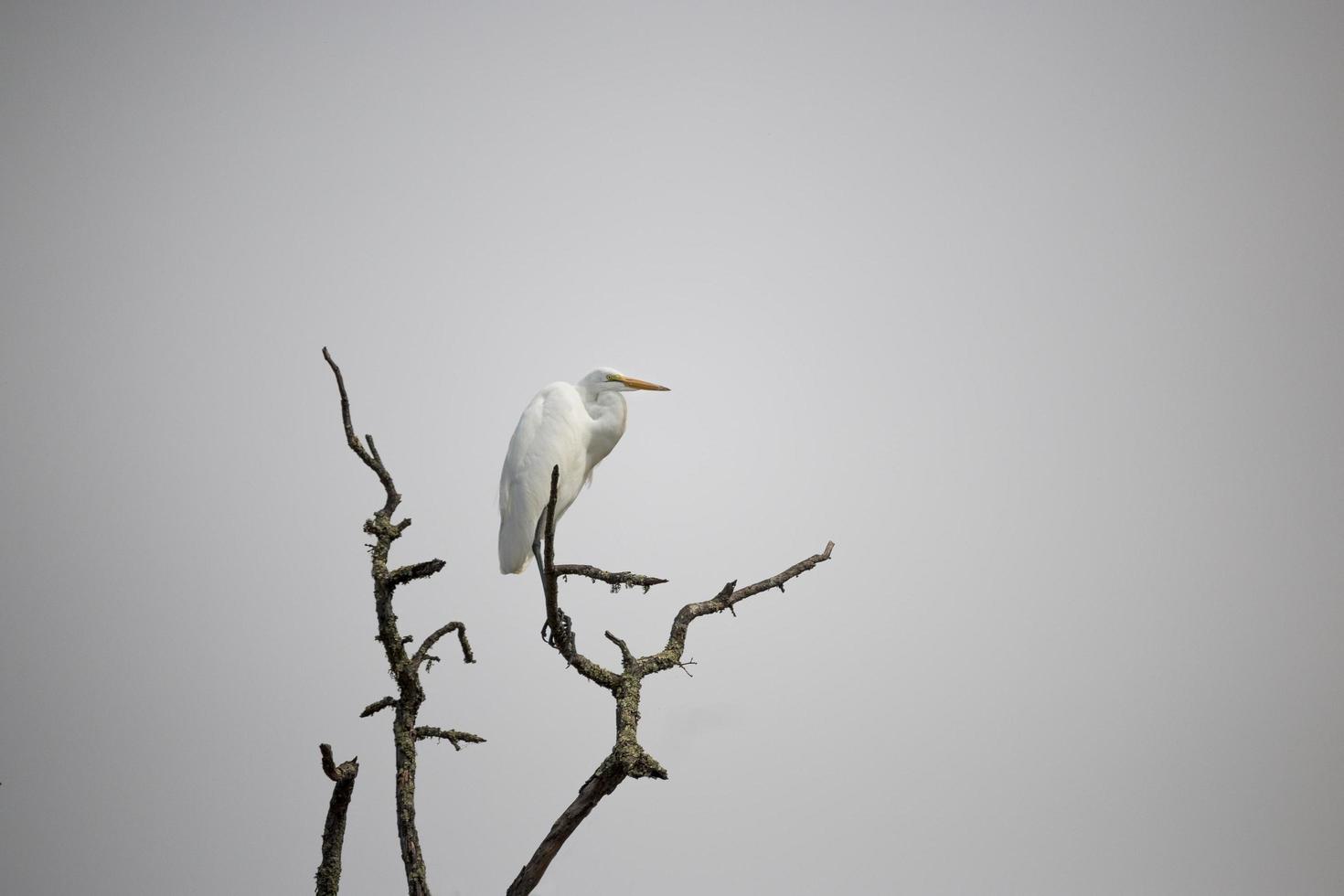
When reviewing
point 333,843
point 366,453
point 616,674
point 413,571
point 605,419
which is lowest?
point 333,843

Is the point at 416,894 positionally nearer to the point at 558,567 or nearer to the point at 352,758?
the point at 352,758

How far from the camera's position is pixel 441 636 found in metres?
3.86

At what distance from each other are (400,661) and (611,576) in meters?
0.87

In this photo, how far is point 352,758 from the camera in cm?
310

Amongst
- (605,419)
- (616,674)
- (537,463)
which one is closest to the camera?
(616,674)

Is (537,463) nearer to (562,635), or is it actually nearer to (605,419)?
(605,419)

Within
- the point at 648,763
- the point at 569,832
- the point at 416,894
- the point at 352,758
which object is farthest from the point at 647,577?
the point at 416,894

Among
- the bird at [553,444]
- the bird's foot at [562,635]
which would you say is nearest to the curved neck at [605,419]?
the bird at [553,444]

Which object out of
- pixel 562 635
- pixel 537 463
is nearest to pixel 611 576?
pixel 562 635

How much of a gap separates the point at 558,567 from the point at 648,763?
2.81 ft

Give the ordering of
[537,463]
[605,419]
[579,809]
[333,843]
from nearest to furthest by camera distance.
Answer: [579,809] < [333,843] < [537,463] < [605,419]

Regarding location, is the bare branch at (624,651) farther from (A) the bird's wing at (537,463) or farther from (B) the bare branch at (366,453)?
(A) the bird's wing at (537,463)

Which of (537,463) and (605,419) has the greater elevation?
(605,419)

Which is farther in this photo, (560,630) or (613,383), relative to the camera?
(613,383)
